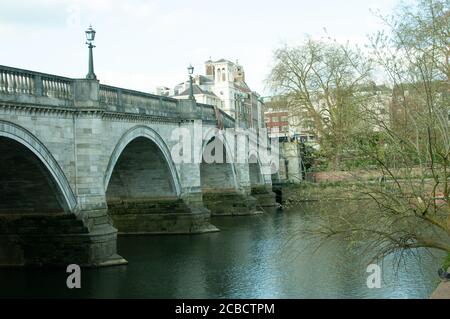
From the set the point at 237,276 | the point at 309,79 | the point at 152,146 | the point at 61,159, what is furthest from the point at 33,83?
the point at 309,79

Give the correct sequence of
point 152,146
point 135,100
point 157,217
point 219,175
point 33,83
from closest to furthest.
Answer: point 33,83 < point 135,100 < point 152,146 < point 157,217 < point 219,175

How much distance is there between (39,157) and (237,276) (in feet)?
21.4

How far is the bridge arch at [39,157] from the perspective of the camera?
1686 cm

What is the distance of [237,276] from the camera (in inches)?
723

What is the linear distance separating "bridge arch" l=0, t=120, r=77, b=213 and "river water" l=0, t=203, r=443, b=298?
217 centimetres

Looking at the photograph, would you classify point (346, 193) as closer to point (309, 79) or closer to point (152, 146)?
point (152, 146)

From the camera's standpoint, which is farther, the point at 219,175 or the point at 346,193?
the point at 219,175

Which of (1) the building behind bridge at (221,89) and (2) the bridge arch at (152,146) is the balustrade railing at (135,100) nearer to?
(2) the bridge arch at (152,146)

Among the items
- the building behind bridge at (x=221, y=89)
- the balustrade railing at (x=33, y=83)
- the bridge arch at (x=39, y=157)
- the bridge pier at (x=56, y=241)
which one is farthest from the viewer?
the building behind bridge at (x=221, y=89)

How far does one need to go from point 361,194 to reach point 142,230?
18486 mm

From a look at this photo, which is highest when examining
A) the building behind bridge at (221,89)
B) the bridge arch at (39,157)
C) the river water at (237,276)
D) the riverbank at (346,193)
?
the building behind bridge at (221,89)

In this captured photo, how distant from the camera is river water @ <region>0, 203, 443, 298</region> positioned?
15.5 m

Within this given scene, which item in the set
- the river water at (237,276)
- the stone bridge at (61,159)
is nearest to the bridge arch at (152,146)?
the stone bridge at (61,159)

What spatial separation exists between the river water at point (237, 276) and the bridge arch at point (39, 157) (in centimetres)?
217
